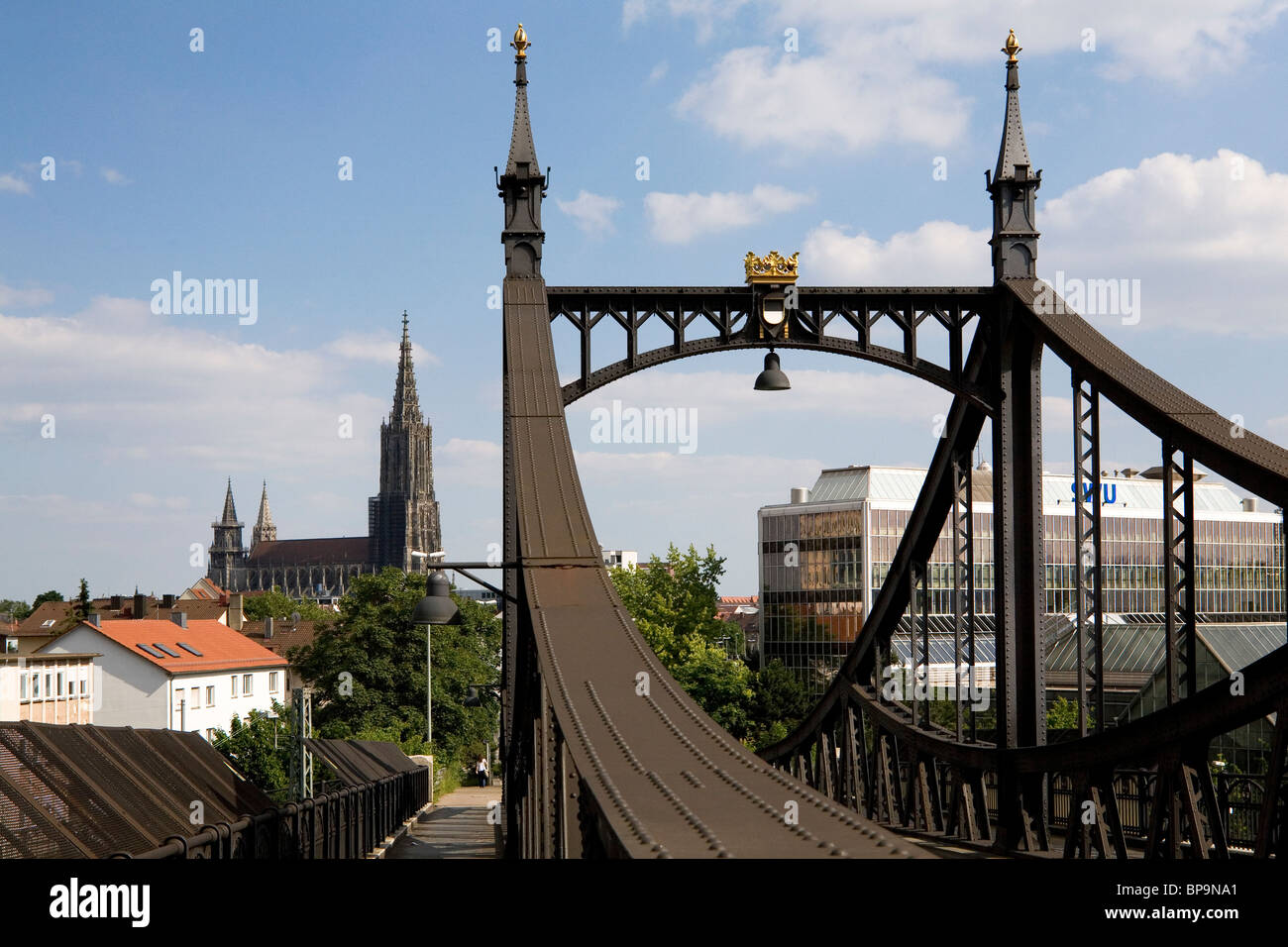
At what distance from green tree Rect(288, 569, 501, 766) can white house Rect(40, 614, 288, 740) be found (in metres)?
5.36

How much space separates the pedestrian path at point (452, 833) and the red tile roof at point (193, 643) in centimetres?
2814

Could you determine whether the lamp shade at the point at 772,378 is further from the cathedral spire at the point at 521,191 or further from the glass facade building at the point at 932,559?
the glass facade building at the point at 932,559

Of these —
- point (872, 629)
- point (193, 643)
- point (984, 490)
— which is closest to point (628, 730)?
point (872, 629)

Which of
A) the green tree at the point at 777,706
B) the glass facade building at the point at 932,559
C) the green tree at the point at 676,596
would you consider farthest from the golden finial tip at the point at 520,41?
the glass facade building at the point at 932,559

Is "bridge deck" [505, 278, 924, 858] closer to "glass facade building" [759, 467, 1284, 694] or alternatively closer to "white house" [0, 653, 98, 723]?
"white house" [0, 653, 98, 723]

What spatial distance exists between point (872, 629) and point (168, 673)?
5804 centimetres

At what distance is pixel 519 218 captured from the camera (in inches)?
571

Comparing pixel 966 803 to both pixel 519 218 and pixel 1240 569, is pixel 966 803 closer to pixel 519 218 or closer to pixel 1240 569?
pixel 519 218

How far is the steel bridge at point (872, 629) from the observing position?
556 centimetres

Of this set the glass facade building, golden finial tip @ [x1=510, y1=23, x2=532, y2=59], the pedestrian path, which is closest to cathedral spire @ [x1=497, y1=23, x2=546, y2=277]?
golden finial tip @ [x1=510, y1=23, x2=532, y2=59]

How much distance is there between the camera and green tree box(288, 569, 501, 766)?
6931cm

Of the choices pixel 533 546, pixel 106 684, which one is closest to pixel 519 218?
pixel 533 546
